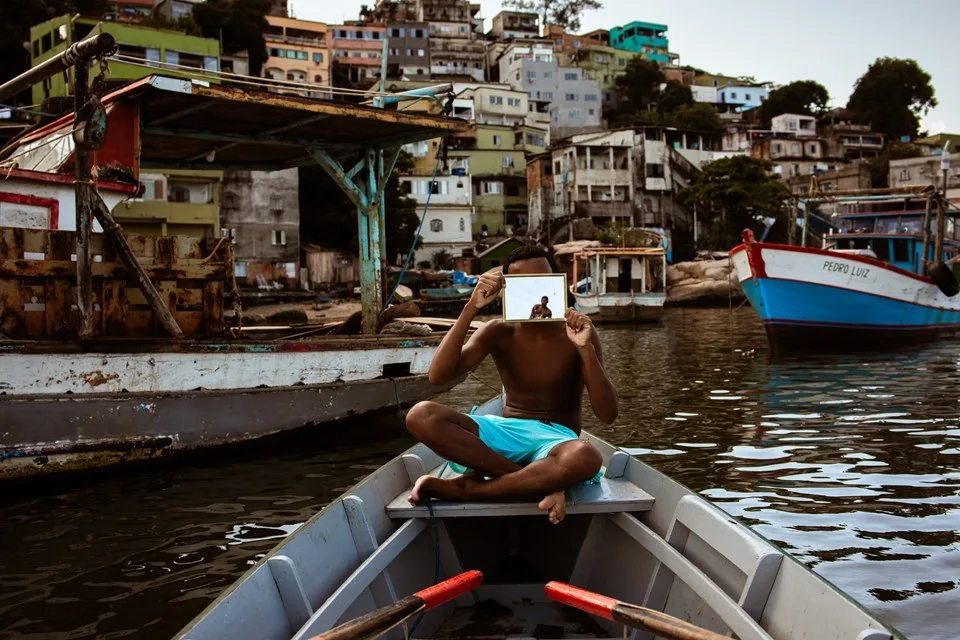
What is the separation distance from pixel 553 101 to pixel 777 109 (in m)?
20.5

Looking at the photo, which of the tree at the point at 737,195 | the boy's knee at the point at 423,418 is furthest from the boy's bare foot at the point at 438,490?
the tree at the point at 737,195

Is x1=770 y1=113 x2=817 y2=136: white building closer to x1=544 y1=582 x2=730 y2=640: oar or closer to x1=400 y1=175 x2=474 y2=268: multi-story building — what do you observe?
x1=400 y1=175 x2=474 y2=268: multi-story building

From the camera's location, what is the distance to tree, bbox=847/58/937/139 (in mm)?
72000

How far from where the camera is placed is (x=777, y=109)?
7231 cm

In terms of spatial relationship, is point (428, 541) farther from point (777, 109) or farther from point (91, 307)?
point (777, 109)

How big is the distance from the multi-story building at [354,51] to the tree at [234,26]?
43.2ft

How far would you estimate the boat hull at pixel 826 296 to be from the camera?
17797 millimetres

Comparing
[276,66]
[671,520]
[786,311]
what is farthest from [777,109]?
[671,520]

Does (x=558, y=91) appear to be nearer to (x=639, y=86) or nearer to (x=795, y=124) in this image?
(x=639, y=86)

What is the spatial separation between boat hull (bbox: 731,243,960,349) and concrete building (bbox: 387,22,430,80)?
5122 centimetres

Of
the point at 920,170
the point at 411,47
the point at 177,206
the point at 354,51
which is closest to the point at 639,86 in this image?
the point at 411,47

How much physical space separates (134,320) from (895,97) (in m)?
78.0

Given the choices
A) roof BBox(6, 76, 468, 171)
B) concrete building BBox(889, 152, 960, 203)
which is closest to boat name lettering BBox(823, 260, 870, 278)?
roof BBox(6, 76, 468, 171)

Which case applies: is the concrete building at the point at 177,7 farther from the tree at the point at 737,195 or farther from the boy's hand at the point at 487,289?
the boy's hand at the point at 487,289
